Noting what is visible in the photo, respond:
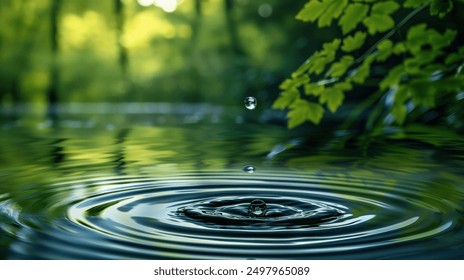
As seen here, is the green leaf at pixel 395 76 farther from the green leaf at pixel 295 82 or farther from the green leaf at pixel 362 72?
the green leaf at pixel 295 82

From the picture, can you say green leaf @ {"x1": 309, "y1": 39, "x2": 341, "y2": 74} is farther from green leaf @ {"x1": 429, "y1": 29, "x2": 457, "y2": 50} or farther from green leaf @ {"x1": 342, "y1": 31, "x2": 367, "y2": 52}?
green leaf @ {"x1": 429, "y1": 29, "x2": 457, "y2": 50}

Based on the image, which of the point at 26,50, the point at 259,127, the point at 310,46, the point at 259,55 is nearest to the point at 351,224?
the point at 259,127

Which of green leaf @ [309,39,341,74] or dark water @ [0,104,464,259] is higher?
green leaf @ [309,39,341,74]

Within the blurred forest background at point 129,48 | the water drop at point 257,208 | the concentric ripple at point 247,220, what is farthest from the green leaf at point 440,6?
the blurred forest background at point 129,48

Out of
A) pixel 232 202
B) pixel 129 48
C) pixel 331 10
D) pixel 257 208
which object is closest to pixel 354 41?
pixel 331 10

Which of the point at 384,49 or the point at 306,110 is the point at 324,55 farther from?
the point at 384,49

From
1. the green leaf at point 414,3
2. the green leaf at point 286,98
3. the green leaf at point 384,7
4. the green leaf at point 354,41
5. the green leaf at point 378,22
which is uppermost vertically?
the green leaf at point 414,3

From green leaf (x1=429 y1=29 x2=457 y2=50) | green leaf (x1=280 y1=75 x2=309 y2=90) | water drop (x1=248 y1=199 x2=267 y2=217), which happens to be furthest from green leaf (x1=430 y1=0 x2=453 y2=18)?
water drop (x1=248 y1=199 x2=267 y2=217)
